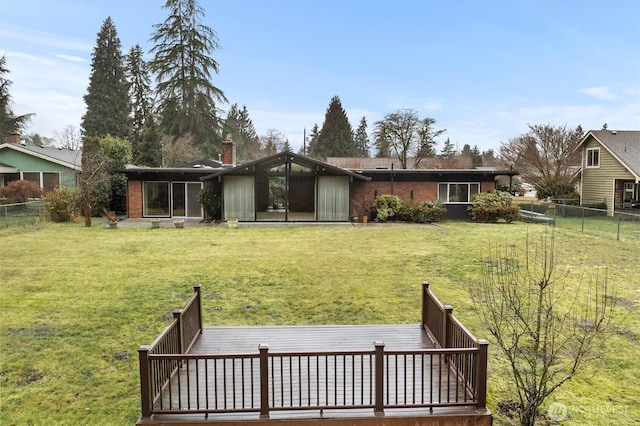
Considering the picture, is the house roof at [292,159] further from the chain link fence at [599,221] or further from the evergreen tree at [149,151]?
the evergreen tree at [149,151]

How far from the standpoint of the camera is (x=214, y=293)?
885 cm

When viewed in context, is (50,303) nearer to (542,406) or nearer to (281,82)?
(542,406)

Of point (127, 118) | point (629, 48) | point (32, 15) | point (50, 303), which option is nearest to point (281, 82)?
point (127, 118)

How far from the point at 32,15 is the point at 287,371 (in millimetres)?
16924

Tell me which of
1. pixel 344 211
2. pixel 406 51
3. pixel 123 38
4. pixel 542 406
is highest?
pixel 123 38

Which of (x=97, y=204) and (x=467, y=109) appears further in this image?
(x=467, y=109)

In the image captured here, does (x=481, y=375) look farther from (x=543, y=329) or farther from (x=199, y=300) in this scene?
(x=199, y=300)

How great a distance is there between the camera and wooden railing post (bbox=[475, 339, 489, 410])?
4137mm

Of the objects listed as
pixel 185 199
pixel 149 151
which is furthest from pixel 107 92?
pixel 185 199

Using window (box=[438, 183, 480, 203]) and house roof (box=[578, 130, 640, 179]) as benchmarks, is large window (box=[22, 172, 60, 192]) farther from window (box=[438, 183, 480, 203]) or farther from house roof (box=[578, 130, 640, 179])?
house roof (box=[578, 130, 640, 179])

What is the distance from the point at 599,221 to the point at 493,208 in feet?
14.7

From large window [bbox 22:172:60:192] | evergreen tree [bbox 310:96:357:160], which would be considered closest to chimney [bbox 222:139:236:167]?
large window [bbox 22:172:60:192]

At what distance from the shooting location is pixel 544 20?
1546 centimetres

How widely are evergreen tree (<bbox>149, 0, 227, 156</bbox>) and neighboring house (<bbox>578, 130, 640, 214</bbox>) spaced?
27778 mm
